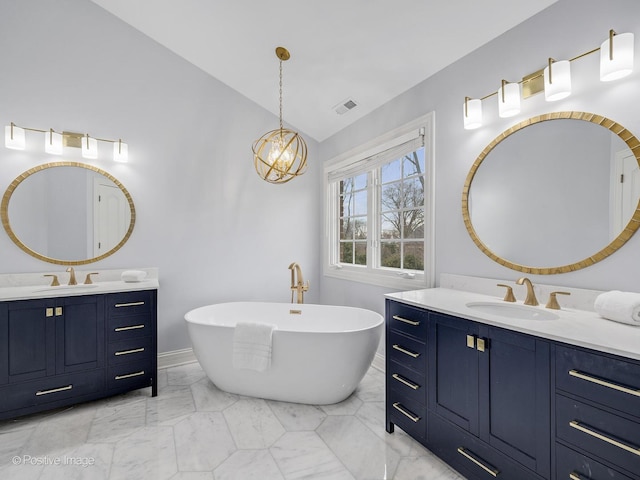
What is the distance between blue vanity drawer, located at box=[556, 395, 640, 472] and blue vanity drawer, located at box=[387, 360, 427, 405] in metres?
0.67

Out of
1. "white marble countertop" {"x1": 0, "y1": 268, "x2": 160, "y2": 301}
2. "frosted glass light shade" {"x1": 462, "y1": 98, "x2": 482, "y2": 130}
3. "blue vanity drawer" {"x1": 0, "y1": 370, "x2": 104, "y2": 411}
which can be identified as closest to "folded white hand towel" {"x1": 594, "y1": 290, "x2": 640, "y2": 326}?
A: "frosted glass light shade" {"x1": 462, "y1": 98, "x2": 482, "y2": 130}

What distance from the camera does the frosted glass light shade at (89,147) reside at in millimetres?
2643

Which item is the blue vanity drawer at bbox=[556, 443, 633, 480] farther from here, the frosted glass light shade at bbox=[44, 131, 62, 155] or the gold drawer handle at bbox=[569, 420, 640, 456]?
the frosted glass light shade at bbox=[44, 131, 62, 155]

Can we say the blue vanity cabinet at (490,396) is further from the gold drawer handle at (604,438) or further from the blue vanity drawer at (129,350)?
the blue vanity drawer at (129,350)

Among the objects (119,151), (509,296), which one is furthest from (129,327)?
(509,296)

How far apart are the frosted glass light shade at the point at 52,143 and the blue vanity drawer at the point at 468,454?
10.8 feet

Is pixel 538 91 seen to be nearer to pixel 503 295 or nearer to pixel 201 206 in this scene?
pixel 503 295

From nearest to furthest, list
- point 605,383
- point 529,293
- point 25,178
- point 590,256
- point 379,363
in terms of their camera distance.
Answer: point 605,383, point 590,256, point 529,293, point 25,178, point 379,363

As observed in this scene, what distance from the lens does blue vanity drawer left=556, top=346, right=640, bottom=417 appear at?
1.04 metres

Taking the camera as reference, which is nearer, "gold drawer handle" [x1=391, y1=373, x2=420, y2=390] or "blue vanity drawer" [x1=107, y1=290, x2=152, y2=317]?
"gold drawer handle" [x1=391, y1=373, x2=420, y2=390]

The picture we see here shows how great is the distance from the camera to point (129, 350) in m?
2.43

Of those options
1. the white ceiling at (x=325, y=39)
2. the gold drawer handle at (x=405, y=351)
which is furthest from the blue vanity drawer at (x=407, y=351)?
the white ceiling at (x=325, y=39)

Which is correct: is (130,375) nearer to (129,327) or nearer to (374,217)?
(129,327)

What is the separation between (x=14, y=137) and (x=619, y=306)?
3851mm
